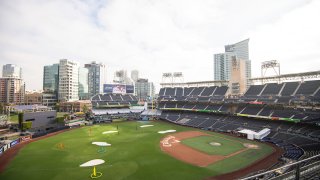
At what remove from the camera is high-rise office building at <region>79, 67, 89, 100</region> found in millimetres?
159575

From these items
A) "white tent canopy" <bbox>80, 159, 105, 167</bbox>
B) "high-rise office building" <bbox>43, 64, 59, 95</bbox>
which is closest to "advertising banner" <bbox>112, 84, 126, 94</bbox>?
"white tent canopy" <bbox>80, 159, 105, 167</bbox>

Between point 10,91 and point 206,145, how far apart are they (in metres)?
175

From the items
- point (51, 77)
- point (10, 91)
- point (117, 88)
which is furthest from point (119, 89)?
point (10, 91)

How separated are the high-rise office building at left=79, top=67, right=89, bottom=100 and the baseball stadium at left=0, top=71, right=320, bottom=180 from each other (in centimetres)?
8617

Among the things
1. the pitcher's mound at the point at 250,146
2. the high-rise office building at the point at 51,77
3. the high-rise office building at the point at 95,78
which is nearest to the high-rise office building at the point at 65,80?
the high-rise office building at the point at 51,77

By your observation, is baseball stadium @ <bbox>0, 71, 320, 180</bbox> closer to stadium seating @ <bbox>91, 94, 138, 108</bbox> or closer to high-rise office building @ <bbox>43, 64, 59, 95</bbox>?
stadium seating @ <bbox>91, 94, 138, 108</bbox>

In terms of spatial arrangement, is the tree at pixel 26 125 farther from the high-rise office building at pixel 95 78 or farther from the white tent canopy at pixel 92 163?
the high-rise office building at pixel 95 78

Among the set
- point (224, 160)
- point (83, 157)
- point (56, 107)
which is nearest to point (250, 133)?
point (224, 160)

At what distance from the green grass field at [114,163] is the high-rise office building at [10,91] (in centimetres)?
13932

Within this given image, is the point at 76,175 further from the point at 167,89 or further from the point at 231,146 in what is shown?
the point at 167,89

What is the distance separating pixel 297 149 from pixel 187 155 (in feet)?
74.7

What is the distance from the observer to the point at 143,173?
93.2ft

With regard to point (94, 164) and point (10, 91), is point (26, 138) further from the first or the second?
point (10, 91)

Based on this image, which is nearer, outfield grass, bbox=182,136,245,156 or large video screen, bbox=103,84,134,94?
outfield grass, bbox=182,136,245,156
